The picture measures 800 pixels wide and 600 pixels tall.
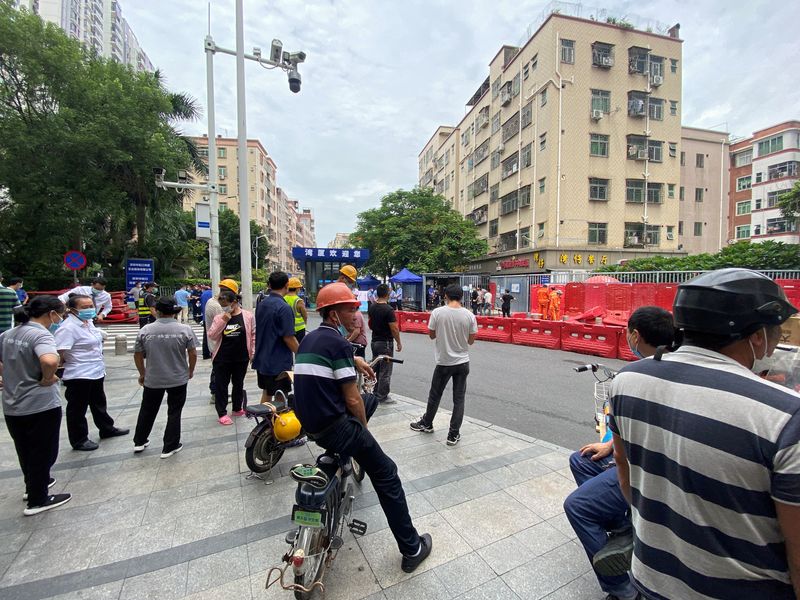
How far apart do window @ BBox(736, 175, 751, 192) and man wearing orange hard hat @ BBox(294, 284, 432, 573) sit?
48692 mm

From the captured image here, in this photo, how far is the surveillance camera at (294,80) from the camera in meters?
8.91

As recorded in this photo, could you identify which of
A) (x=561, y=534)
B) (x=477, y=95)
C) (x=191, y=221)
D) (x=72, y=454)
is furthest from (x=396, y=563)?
(x=477, y=95)

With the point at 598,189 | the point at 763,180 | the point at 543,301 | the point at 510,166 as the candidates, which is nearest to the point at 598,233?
the point at 598,189

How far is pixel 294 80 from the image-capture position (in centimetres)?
891

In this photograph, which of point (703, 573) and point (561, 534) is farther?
point (561, 534)

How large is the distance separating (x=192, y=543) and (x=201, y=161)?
2843cm

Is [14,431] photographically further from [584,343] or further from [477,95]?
[477,95]

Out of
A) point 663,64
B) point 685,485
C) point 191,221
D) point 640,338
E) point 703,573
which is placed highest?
point 663,64

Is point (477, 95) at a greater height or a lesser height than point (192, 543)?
greater

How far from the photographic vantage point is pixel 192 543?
274cm

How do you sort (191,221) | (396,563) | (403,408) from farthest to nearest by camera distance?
(191,221) < (403,408) < (396,563)

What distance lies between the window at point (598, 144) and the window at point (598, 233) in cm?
468

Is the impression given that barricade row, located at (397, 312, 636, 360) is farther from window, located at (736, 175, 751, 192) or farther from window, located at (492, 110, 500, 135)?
window, located at (736, 175, 751, 192)

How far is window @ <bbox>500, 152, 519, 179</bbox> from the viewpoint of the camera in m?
29.9
